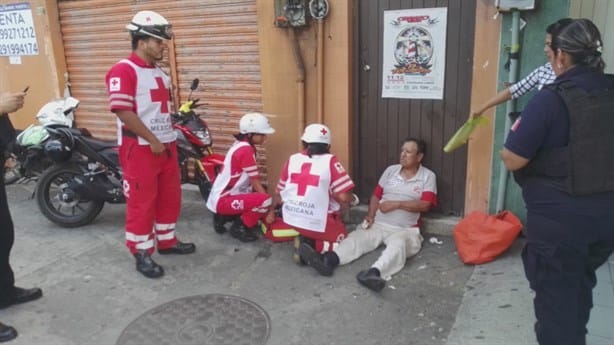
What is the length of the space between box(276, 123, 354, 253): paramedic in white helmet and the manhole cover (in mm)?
793

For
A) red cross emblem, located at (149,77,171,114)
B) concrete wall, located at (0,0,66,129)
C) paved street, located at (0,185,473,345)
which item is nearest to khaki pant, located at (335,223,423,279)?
paved street, located at (0,185,473,345)

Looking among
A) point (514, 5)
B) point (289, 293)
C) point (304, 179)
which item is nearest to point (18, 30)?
point (304, 179)

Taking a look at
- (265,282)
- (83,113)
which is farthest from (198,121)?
(83,113)

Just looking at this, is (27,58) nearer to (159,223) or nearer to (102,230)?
(102,230)

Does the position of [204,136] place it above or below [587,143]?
below

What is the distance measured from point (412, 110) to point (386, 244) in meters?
1.22

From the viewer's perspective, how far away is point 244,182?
446 centimetres

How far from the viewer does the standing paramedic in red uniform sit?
347 cm

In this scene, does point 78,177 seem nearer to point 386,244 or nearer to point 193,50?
point 193,50


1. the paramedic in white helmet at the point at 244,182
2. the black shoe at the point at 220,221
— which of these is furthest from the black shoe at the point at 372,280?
the black shoe at the point at 220,221

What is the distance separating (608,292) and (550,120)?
176 cm

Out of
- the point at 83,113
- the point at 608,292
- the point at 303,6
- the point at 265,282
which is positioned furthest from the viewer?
the point at 83,113

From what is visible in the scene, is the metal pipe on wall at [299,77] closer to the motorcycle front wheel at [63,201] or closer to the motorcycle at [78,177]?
the motorcycle at [78,177]

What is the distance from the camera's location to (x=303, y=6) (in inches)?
171
